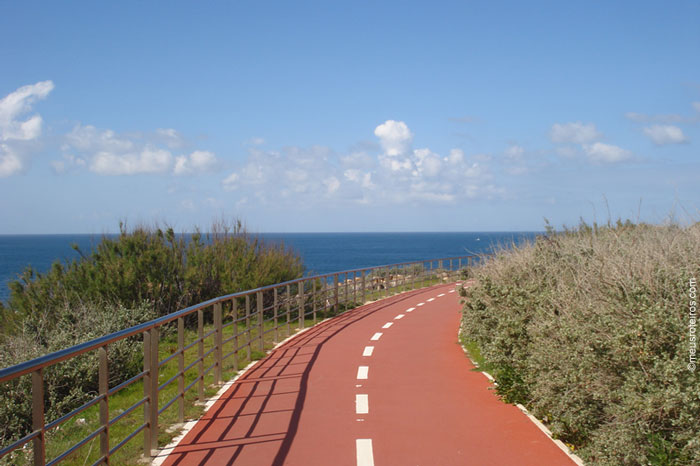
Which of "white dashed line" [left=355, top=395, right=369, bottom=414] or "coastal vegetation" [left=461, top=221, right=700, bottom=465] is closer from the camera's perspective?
"coastal vegetation" [left=461, top=221, right=700, bottom=465]

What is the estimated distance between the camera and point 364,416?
278 inches

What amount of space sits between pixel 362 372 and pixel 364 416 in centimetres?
249

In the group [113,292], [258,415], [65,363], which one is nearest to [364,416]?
[258,415]

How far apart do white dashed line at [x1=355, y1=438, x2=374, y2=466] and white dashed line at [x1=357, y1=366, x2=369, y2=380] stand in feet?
9.72

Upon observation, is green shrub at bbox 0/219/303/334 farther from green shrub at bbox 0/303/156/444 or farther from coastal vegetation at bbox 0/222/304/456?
green shrub at bbox 0/303/156/444

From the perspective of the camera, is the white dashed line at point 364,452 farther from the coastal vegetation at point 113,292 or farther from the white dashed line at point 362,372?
the coastal vegetation at point 113,292

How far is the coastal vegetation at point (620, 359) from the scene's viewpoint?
4.56 metres

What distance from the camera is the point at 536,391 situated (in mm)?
6410

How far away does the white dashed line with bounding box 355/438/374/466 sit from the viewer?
552cm

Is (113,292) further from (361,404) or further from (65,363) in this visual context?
(361,404)

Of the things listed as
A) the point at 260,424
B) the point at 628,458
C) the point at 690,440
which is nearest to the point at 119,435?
Answer: the point at 260,424

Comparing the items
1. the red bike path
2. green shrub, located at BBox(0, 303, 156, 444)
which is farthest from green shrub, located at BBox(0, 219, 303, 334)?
the red bike path

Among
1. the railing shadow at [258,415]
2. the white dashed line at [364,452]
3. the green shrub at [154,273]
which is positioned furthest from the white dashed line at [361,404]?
the green shrub at [154,273]

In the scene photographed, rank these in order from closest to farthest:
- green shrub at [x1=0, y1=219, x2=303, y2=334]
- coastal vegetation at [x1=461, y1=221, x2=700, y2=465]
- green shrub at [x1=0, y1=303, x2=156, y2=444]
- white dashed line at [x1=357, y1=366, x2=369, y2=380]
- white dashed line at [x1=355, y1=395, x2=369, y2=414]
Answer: coastal vegetation at [x1=461, y1=221, x2=700, y2=465] → white dashed line at [x1=355, y1=395, x2=369, y2=414] → green shrub at [x1=0, y1=303, x2=156, y2=444] → white dashed line at [x1=357, y1=366, x2=369, y2=380] → green shrub at [x1=0, y1=219, x2=303, y2=334]
